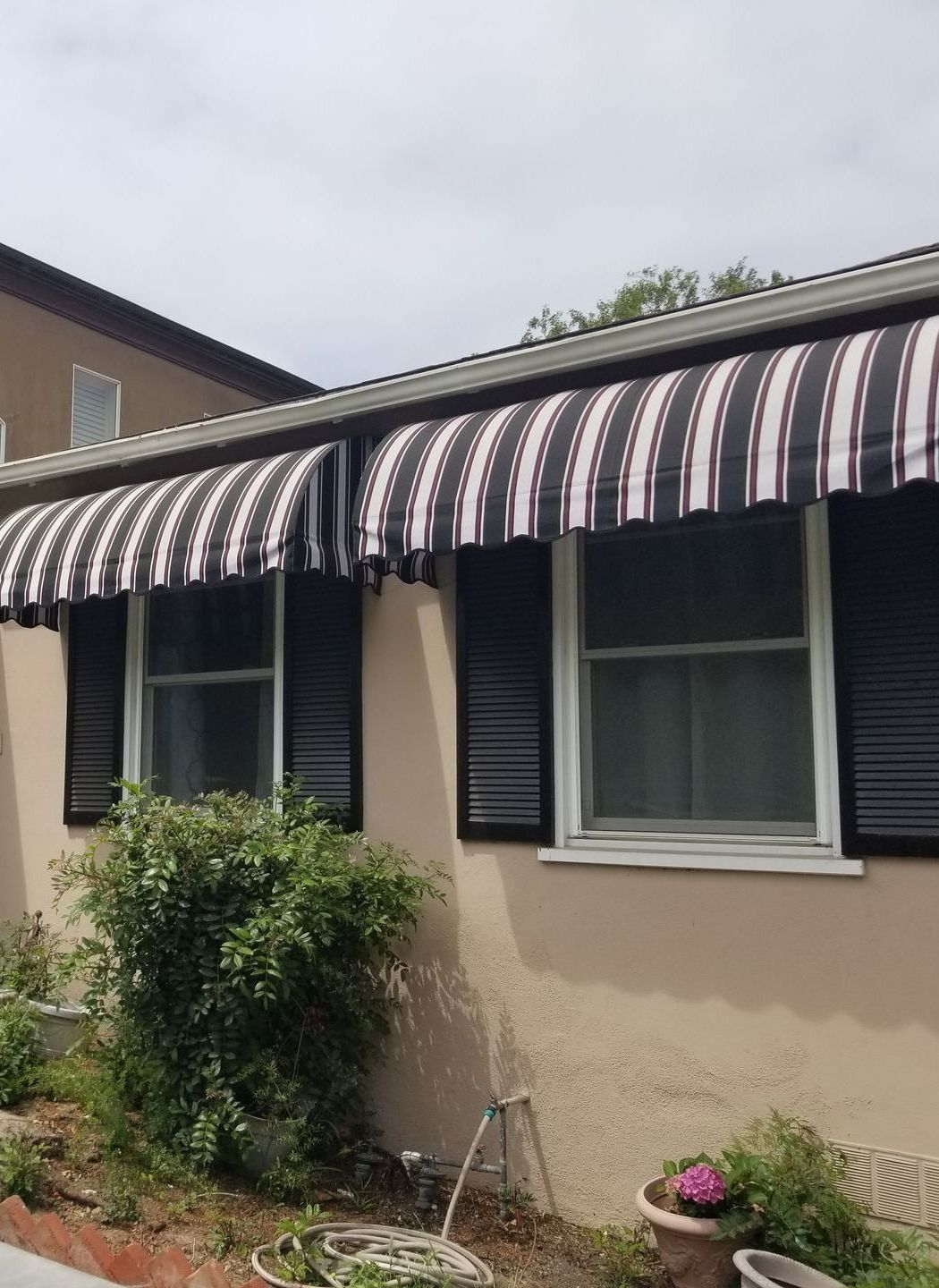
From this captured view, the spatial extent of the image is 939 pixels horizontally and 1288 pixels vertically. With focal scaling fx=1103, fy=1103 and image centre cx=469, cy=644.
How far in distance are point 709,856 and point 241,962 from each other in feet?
6.27

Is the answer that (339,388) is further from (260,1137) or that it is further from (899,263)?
(260,1137)

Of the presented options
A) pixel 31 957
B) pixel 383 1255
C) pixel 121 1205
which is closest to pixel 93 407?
pixel 31 957

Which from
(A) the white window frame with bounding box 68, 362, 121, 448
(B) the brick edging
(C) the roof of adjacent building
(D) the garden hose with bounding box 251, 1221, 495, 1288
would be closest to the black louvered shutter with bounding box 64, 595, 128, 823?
Answer: (B) the brick edging

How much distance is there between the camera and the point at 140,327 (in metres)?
13.2

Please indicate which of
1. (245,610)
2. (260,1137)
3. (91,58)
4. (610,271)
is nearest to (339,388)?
(245,610)

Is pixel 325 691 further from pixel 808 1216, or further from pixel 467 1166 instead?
pixel 808 1216

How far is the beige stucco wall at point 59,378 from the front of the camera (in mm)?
11859

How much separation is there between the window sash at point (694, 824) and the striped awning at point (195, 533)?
102 cm

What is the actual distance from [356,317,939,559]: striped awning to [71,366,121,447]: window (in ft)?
29.3

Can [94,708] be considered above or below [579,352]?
below

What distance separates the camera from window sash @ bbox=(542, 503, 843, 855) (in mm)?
4168

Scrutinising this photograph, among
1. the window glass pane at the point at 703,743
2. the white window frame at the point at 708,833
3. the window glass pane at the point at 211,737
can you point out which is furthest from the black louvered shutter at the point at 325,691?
the window glass pane at the point at 703,743

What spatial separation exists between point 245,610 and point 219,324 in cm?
1204

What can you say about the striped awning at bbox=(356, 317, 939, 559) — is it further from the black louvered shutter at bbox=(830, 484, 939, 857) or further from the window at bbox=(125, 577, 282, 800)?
the window at bbox=(125, 577, 282, 800)
